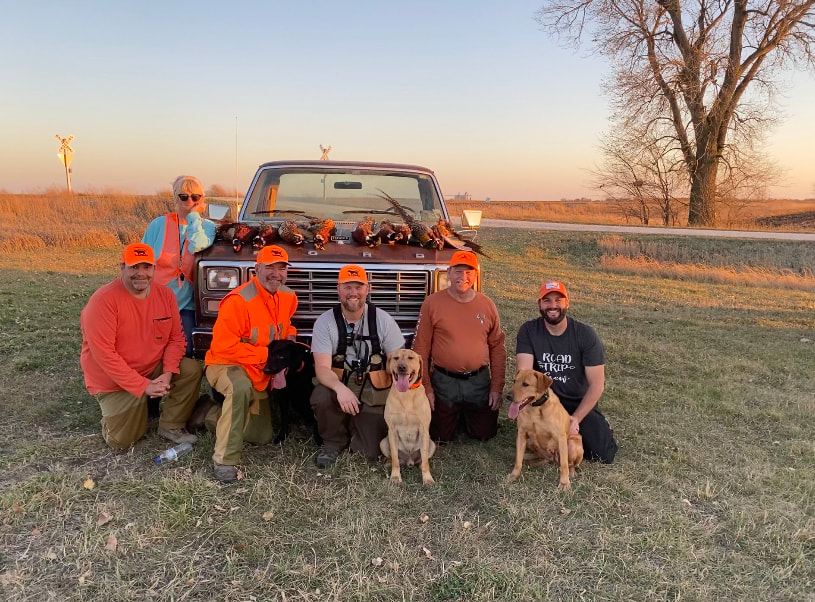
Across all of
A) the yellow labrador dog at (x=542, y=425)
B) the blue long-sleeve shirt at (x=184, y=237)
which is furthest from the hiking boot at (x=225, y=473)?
the yellow labrador dog at (x=542, y=425)

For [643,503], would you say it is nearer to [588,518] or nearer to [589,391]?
[588,518]

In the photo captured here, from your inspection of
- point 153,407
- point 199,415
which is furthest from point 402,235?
point 153,407

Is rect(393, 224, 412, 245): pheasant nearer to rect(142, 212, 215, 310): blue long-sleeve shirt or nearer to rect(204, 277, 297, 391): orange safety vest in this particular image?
rect(204, 277, 297, 391): orange safety vest

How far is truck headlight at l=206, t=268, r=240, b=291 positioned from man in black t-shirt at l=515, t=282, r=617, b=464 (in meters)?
2.18

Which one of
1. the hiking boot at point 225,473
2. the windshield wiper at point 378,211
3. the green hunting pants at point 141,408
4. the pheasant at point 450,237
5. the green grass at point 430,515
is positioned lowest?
the green grass at point 430,515

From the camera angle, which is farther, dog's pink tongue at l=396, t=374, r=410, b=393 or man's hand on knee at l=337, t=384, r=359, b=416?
man's hand on knee at l=337, t=384, r=359, b=416

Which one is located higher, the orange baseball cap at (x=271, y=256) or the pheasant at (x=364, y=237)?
the pheasant at (x=364, y=237)

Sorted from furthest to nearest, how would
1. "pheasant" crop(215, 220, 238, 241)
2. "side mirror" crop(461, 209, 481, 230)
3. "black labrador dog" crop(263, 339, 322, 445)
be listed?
1. "side mirror" crop(461, 209, 481, 230)
2. "pheasant" crop(215, 220, 238, 241)
3. "black labrador dog" crop(263, 339, 322, 445)

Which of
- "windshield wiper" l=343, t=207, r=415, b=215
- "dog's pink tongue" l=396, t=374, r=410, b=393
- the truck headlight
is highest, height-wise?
"windshield wiper" l=343, t=207, r=415, b=215

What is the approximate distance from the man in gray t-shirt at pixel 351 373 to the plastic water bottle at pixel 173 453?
94cm

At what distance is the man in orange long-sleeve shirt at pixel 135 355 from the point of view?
4012mm

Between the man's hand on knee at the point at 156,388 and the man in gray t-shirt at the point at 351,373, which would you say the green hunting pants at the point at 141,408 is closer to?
the man's hand on knee at the point at 156,388

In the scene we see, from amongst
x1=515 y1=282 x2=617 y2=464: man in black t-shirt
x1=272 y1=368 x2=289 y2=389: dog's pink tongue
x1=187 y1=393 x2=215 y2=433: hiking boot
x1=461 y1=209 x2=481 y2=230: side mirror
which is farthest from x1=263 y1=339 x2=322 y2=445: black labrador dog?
x1=461 y1=209 x2=481 y2=230: side mirror

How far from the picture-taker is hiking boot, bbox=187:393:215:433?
4.58 m
